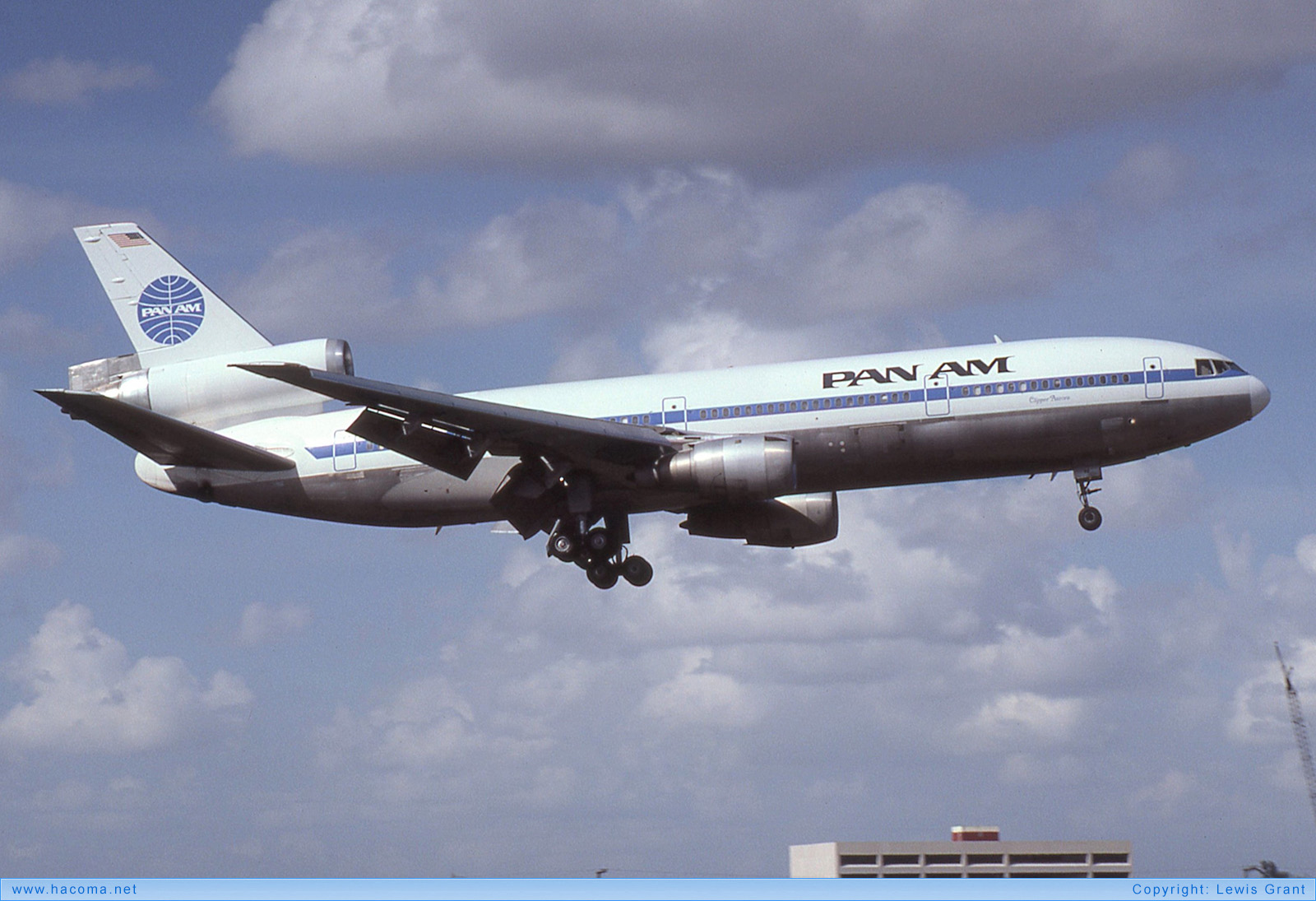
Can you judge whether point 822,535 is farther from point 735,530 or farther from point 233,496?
point 233,496

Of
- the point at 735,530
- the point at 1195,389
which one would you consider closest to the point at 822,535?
the point at 735,530

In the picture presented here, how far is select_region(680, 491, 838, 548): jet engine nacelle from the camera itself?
4734cm

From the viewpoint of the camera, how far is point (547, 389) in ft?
144

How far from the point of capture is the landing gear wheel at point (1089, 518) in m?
41.8

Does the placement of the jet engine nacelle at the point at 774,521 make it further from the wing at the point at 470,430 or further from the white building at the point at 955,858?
the white building at the point at 955,858

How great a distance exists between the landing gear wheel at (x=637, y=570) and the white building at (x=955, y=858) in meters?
25.3

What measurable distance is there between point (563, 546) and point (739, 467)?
719cm

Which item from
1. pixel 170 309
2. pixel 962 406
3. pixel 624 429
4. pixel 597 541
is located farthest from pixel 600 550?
pixel 170 309

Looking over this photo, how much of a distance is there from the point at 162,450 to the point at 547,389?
38.1 feet

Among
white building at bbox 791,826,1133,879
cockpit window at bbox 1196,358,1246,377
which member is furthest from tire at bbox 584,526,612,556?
white building at bbox 791,826,1133,879

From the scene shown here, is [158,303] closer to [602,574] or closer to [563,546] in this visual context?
[563,546]

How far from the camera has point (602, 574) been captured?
44688mm

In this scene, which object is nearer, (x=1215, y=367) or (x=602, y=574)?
(x=1215, y=367)

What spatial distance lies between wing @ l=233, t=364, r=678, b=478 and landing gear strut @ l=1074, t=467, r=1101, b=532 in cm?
1132
